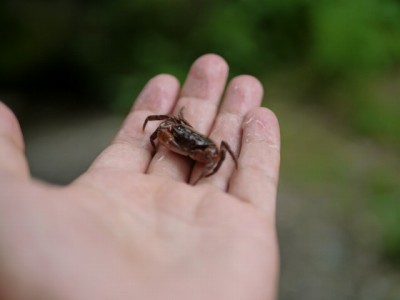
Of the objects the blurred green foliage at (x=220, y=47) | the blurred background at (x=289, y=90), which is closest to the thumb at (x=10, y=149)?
the blurred background at (x=289, y=90)

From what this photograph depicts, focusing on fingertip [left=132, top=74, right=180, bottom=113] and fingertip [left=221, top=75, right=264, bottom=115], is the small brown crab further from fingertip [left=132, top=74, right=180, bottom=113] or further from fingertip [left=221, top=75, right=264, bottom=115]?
fingertip [left=221, top=75, right=264, bottom=115]

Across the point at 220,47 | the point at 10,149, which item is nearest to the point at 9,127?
the point at 10,149

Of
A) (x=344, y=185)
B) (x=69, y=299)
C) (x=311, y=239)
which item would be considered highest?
(x=344, y=185)

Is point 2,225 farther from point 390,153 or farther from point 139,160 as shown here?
point 390,153

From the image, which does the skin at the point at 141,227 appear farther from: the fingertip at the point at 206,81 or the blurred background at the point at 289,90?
the blurred background at the point at 289,90

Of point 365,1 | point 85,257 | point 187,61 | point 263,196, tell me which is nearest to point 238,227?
point 263,196

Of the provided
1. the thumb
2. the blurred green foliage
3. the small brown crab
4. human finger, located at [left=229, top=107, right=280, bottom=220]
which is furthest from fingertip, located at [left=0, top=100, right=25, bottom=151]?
the blurred green foliage
